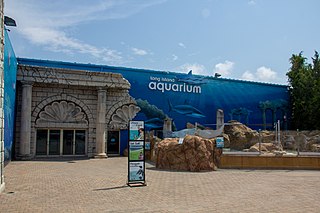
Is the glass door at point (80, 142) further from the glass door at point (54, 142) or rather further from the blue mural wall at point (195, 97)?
the blue mural wall at point (195, 97)

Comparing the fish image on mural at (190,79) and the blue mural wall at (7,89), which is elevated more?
the fish image on mural at (190,79)

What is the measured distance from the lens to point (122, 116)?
2764cm

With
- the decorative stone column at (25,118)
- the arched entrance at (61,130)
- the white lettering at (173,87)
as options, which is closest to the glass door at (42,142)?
the arched entrance at (61,130)

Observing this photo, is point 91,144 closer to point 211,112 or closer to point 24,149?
point 24,149

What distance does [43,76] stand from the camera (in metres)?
23.6

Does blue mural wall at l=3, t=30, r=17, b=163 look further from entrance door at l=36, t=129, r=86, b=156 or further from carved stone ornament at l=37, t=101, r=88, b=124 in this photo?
entrance door at l=36, t=129, r=86, b=156

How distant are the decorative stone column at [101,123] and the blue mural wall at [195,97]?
320 cm

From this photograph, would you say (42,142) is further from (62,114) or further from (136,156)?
(136,156)

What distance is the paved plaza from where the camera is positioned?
8969mm

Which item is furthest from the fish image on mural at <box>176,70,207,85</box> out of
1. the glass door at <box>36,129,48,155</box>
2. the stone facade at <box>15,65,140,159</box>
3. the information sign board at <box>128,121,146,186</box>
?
the information sign board at <box>128,121,146,186</box>

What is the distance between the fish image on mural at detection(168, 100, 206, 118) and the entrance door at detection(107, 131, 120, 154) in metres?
6.49

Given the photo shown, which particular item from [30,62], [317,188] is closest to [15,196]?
[317,188]

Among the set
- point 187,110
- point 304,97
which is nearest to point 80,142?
point 187,110

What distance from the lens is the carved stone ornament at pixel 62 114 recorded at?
80.8 ft
